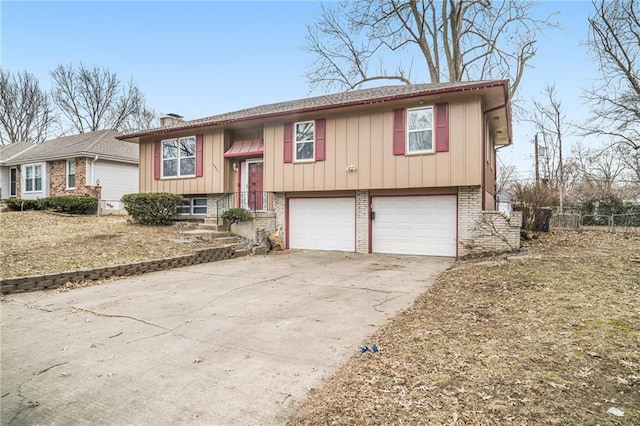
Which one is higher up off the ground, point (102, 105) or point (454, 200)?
point (102, 105)

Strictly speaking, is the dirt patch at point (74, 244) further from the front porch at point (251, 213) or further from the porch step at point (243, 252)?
the front porch at point (251, 213)

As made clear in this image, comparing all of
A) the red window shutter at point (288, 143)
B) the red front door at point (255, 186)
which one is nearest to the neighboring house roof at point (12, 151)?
the red front door at point (255, 186)

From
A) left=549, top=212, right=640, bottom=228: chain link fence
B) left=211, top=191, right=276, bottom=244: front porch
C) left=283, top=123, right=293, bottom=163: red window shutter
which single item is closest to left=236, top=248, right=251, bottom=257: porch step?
left=211, top=191, right=276, bottom=244: front porch

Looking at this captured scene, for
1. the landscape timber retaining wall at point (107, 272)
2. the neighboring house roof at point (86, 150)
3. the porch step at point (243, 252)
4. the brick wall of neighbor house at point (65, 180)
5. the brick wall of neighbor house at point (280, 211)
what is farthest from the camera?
the neighboring house roof at point (86, 150)

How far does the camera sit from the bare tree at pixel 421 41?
65.0ft

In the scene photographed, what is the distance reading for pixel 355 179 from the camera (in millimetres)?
11258

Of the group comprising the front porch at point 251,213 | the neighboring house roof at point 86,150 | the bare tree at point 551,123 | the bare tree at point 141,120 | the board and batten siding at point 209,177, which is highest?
the bare tree at point 141,120

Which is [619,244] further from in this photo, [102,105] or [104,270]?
[102,105]

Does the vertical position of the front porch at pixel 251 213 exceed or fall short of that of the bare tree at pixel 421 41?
it falls short

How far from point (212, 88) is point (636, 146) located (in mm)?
25143

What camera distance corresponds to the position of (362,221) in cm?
1165

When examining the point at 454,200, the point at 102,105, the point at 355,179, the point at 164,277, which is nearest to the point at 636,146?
the point at 454,200

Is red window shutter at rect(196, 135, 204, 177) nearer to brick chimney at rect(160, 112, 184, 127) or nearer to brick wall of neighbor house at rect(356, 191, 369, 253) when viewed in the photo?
brick chimney at rect(160, 112, 184, 127)

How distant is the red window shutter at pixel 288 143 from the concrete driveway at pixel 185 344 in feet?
18.6
